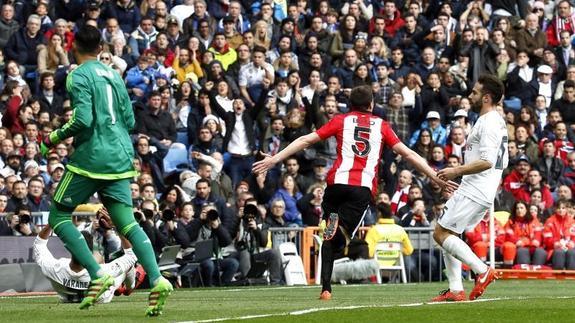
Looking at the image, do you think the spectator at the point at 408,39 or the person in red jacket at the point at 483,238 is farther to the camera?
the spectator at the point at 408,39

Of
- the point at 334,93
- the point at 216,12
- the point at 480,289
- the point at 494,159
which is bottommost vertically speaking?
the point at 480,289

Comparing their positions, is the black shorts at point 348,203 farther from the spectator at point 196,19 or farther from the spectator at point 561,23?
the spectator at point 561,23

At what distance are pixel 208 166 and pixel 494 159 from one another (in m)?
10.9

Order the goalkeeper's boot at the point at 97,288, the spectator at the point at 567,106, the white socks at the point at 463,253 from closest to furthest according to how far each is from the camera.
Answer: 1. the goalkeeper's boot at the point at 97,288
2. the white socks at the point at 463,253
3. the spectator at the point at 567,106

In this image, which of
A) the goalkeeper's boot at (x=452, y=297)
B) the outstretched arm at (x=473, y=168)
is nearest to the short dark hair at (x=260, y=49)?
the goalkeeper's boot at (x=452, y=297)

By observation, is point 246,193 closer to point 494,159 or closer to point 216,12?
point 216,12

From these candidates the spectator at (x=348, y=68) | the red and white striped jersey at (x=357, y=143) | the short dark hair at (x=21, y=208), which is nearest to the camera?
the red and white striped jersey at (x=357, y=143)

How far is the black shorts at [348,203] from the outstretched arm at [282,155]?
2.07 feet

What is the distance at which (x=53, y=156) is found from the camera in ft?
76.6

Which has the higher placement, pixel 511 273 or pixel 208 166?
pixel 208 166

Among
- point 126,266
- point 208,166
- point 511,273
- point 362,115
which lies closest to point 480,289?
point 362,115

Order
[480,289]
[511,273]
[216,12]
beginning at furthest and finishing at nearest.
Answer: [216,12]
[511,273]
[480,289]

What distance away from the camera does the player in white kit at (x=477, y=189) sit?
1395 cm

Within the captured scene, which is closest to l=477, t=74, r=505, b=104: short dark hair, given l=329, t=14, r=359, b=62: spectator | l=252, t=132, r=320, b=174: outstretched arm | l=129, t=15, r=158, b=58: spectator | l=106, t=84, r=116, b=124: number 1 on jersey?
l=252, t=132, r=320, b=174: outstretched arm
